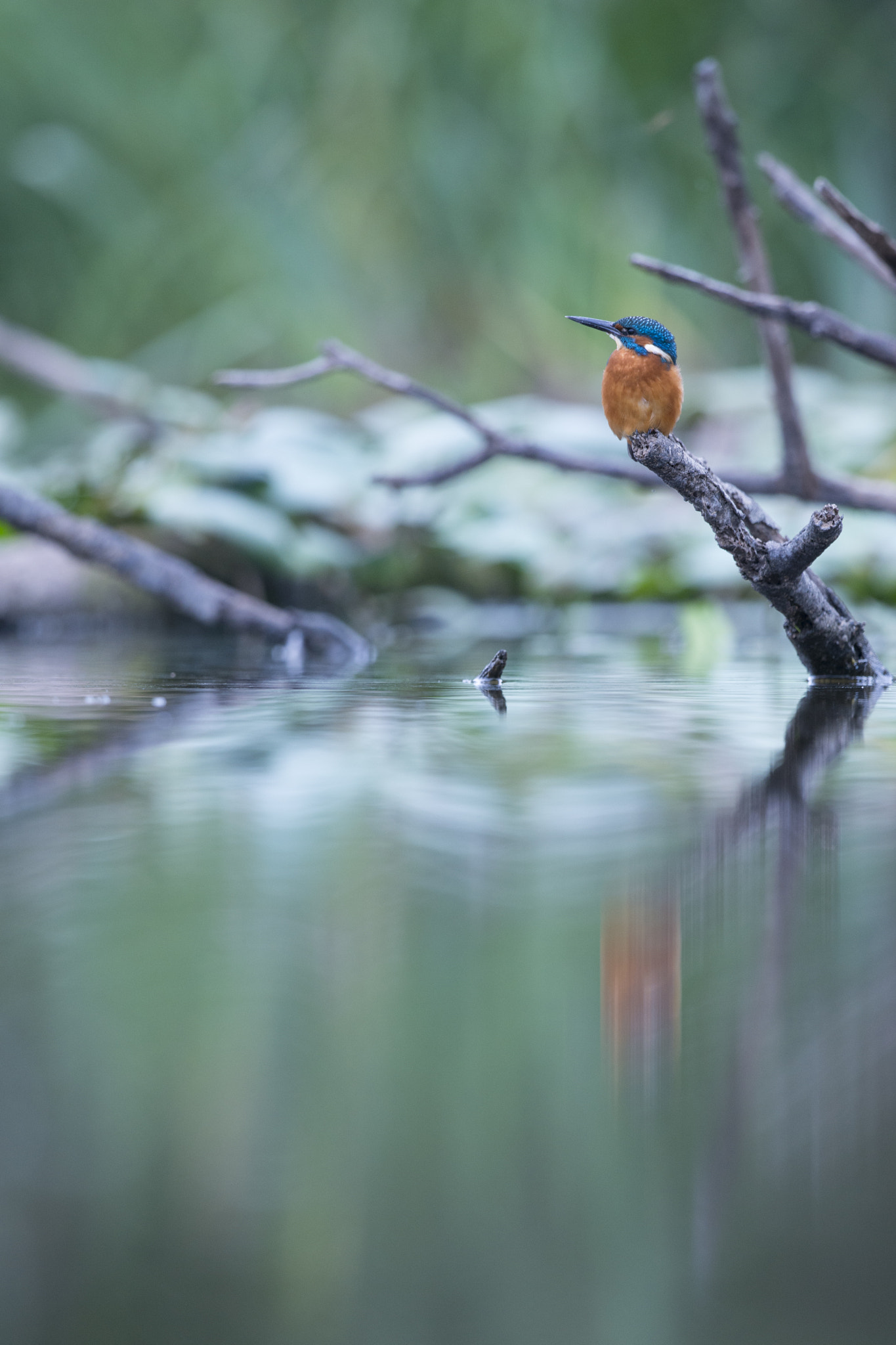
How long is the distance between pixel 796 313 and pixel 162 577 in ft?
3.46

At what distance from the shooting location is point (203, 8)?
4.73m

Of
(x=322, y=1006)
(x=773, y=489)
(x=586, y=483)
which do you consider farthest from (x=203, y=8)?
(x=322, y=1006)

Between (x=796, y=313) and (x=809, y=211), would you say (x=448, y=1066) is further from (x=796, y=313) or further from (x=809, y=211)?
(x=809, y=211)

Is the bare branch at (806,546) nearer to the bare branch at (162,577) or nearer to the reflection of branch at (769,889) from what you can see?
the reflection of branch at (769,889)

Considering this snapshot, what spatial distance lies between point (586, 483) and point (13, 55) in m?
2.72

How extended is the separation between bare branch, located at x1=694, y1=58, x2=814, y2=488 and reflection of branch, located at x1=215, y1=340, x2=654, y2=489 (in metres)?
0.21

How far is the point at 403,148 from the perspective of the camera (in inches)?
191

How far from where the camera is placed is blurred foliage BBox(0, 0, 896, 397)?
462 centimetres

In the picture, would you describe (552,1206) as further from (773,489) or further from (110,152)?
(110,152)

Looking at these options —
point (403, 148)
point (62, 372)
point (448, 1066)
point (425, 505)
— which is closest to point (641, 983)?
point (448, 1066)

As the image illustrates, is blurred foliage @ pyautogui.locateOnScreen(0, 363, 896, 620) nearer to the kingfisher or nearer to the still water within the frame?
the kingfisher

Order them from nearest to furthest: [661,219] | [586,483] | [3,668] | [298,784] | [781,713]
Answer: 1. [298,784]
2. [781,713]
3. [3,668]
4. [586,483]
5. [661,219]

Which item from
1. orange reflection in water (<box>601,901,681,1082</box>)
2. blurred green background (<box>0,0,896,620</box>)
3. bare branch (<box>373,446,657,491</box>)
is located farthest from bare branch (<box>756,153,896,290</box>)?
blurred green background (<box>0,0,896,620</box>)

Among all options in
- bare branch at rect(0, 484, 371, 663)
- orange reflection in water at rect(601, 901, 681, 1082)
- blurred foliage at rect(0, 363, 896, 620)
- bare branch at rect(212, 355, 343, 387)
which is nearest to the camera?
orange reflection in water at rect(601, 901, 681, 1082)
